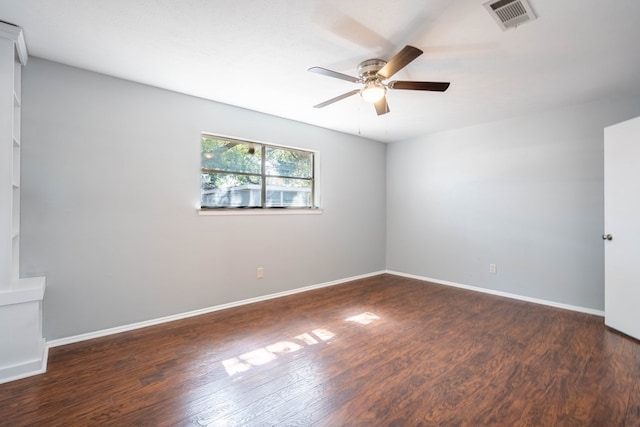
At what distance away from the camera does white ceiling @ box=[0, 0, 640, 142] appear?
1.85m

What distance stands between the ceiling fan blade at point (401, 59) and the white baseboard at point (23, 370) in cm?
332

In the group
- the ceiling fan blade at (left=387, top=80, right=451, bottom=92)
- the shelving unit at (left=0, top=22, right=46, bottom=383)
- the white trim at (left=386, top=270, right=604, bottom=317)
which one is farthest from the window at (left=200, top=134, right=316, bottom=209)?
the white trim at (left=386, top=270, right=604, bottom=317)

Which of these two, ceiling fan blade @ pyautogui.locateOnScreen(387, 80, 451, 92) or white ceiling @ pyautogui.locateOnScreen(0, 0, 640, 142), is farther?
ceiling fan blade @ pyautogui.locateOnScreen(387, 80, 451, 92)

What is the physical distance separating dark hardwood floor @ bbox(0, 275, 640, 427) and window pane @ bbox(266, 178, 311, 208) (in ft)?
5.09

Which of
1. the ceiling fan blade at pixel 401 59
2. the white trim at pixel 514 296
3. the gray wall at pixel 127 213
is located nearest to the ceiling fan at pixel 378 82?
the ceiling fan blade at pixel 401 59

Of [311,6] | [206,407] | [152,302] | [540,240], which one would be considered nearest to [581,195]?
[540,240]

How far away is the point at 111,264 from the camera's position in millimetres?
2787

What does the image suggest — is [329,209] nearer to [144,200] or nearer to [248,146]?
[248,146]

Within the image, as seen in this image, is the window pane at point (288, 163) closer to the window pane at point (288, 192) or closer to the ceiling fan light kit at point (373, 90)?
the window pane at point (288, 192)

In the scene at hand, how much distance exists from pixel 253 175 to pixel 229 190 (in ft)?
1.26

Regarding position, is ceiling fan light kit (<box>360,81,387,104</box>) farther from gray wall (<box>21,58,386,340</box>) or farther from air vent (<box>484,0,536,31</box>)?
gray wall (<box>21,58,386,340</box>)

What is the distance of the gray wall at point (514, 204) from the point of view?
339 cm

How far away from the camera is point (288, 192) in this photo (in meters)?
4.25

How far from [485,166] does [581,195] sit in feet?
→ 3.78
